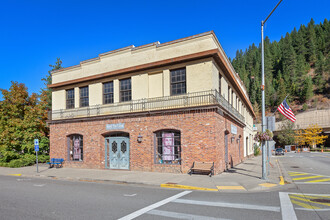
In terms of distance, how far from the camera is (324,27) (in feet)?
516

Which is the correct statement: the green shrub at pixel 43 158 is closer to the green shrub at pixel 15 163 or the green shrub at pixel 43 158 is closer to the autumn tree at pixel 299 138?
the green shrub at pixel 15 163

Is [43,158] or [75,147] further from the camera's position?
[43,158]

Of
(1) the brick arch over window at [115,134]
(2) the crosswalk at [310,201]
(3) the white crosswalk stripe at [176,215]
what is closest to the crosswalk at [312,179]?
(2) the crosswalk at [310,201]

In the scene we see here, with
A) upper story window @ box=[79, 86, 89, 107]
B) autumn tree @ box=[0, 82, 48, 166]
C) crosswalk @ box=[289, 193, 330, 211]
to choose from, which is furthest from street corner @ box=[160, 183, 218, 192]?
autumn tree @ box=[0, 82, 48, 166]

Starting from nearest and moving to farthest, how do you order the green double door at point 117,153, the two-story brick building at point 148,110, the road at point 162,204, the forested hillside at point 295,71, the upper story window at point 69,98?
the road at point 162,204
the two-story brick building at point 148,110
the green double door at point 117,153
the upper story window at point 69,98
the forested hillside at point 295,71

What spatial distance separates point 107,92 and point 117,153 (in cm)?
481

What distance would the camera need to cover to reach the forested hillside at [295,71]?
120750mm

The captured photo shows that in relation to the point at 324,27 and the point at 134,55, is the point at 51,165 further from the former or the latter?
the point at 324,27

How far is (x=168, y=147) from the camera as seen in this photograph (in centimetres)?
1529

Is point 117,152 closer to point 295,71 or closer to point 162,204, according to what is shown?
point 162,204

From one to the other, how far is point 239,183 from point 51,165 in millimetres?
15281

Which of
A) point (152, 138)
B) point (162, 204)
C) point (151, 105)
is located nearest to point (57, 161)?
point (152, 138)

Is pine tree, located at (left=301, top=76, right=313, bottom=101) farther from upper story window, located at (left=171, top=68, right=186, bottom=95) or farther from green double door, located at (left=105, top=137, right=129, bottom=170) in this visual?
green double door, located at (left=105, top=137, right=129, bottom=170)

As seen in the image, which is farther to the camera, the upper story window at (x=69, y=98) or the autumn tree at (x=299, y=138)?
the autumn tree at (x=299, y=138)
